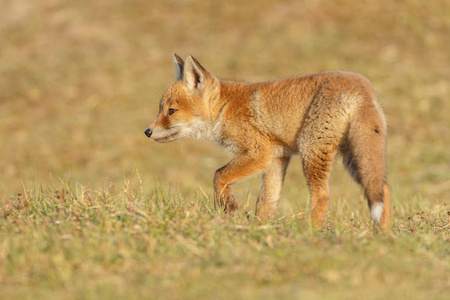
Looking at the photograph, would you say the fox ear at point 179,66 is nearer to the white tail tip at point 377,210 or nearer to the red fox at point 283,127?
the red fox at point 283,127

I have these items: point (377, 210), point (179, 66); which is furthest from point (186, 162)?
point (377, 210)

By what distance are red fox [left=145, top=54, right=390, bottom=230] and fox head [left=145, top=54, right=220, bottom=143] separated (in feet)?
0.04

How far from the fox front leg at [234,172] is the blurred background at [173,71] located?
314 cm

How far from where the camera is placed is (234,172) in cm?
673

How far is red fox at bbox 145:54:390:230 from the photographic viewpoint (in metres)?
5.89

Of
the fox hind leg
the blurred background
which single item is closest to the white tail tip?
the fox hind leg

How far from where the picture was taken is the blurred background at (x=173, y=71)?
12086 mm

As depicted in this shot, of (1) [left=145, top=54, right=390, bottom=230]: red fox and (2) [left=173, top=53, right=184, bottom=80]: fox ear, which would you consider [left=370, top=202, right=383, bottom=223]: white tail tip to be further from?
(2) [left=173, top=53, right=184, bottom=80]: fox ear

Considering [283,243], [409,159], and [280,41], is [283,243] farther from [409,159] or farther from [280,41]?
[280,41]

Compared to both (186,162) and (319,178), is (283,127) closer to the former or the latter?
(319,178)

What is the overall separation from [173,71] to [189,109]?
7245 millimetres

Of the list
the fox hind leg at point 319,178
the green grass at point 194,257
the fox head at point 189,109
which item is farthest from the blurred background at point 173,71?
the green grass at point 194,257

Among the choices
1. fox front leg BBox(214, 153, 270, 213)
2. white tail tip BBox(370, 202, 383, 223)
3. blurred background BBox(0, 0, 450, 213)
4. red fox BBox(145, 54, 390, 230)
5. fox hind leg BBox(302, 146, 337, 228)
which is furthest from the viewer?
blurred background BBox(0, 0, 450, 213)

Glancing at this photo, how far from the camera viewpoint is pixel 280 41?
15.5 metres
